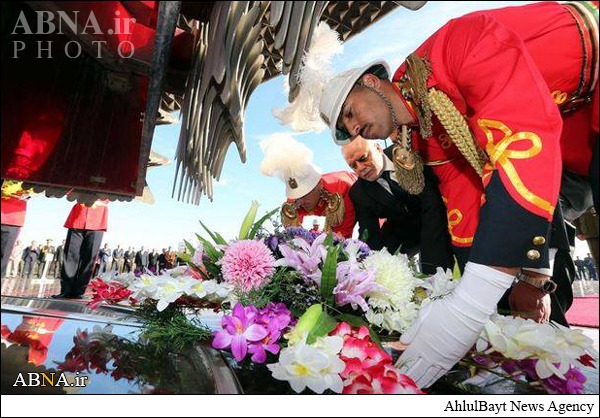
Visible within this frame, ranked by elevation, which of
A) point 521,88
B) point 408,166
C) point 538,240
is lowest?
point 538,240

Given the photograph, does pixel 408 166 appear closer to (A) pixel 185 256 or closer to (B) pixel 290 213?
(A) pixel 185 256

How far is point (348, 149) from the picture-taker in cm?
254

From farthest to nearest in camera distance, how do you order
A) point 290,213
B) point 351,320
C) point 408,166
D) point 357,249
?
point 290,213, point 408,166, point 357,249, point 351,320

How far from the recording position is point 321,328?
71 centimetres

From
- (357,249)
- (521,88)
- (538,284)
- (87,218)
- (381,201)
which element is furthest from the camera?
(87,218)

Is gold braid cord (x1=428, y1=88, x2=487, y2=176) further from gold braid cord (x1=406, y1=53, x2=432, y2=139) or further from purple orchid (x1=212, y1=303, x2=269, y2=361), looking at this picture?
purple orchid (x1=212, y1=303, x2=269, y2=361)

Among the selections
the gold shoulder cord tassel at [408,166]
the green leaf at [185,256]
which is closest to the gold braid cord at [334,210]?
the gold shoulder cord tassel at [408,166]

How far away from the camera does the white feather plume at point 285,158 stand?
2.86 m

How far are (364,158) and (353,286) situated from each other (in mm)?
1751

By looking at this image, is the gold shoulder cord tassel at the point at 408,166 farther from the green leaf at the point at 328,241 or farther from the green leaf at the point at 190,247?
the green leaf at the point at 190,247

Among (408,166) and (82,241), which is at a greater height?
(408,166)

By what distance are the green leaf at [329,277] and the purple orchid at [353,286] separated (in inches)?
0.5

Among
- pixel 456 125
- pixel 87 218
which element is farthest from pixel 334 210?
pixel 87 218

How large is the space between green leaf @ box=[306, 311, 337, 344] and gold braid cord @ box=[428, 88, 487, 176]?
2.83ft
